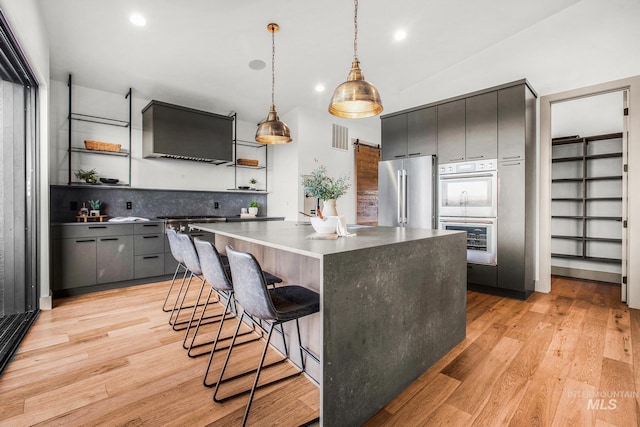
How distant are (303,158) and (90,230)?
Result: 10.8 ft

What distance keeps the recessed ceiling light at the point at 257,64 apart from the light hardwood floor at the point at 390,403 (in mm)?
3280

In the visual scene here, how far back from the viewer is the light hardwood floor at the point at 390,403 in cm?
156

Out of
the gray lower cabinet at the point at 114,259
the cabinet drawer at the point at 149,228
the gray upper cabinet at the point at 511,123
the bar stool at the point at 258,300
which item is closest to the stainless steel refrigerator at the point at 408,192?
the gray upper cabinet at the point at 511,123

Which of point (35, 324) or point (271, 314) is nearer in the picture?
point (271, 314)

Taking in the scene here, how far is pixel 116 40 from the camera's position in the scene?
3262 millimetres

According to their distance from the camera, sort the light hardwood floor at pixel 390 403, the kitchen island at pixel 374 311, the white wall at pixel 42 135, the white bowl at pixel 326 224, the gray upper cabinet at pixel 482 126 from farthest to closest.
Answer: the gray upper cabinet at pixel 482 126, the white wall at pixel 42 135, the white bowl at pixel 326 224, the light hardwood floor at pixel 390 403, the kitchen island at pixel 374 311

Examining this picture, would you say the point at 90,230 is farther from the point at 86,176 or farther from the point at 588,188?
the point at 588,188

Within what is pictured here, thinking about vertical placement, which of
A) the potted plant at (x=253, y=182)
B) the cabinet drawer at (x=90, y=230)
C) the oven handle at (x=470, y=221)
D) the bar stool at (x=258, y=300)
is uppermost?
the potted plant at (x=253, y=182)

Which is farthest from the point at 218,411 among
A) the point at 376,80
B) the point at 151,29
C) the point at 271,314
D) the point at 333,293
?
the point at 376,80

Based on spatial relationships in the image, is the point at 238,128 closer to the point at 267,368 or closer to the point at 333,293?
the point at 267,368

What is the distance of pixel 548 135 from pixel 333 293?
12.7ft

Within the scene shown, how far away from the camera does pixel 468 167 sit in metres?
3.83

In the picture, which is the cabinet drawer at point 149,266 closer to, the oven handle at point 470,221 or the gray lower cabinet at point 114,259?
the gray lower cabinet at point 114,259

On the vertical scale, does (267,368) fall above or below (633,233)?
below
